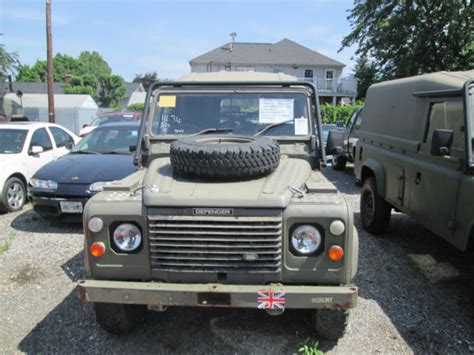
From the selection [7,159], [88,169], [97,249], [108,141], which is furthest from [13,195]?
[97,249]

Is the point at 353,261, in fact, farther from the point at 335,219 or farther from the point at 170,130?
the point at 170,130

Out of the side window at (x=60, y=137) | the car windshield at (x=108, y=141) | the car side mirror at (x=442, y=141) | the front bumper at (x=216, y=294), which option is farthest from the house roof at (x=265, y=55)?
the front bumper at (x=216, y=294)

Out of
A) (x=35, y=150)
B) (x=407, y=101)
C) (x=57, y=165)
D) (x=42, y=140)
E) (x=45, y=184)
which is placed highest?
(x=407, y=101)

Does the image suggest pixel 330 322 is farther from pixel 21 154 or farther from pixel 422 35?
pixel 422 35

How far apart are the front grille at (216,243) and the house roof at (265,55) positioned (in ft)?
131

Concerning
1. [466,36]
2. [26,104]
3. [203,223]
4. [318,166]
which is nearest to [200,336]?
[203,223]

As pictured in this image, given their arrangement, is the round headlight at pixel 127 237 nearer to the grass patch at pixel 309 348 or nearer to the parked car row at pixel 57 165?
the grass patch at pixel 309 348

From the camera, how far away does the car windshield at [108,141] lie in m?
7.29

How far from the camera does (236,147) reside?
318 cm

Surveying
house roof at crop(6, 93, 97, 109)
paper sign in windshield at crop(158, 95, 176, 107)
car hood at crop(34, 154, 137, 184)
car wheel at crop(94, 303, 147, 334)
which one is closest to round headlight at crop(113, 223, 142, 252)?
→ car wheel at crop(94, 303, 147, 334)

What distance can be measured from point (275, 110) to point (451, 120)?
1924mm

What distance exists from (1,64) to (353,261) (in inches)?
818

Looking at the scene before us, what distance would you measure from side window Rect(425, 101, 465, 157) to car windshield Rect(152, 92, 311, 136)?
1.55m

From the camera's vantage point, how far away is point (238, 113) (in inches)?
163
